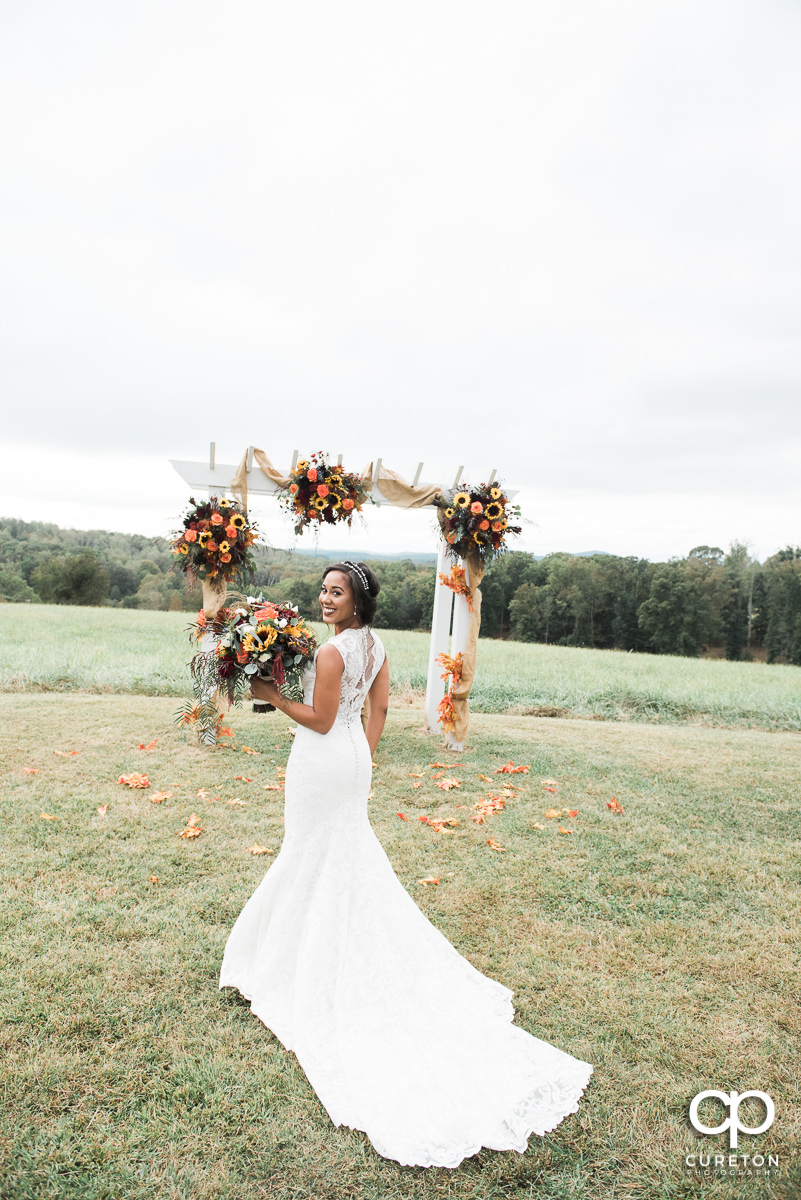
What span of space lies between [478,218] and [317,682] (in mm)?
8234

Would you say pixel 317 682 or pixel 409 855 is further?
pixel 409 855

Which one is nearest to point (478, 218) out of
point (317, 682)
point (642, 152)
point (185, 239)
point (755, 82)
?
point (642, 152)

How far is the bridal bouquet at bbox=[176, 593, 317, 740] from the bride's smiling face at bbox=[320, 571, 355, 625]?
0.15m

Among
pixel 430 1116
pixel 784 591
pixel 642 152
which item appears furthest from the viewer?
pixel 784 591

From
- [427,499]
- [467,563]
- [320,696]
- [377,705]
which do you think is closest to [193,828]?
[377,705]

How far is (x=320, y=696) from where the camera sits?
9.72 ft

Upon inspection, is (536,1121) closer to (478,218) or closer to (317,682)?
(317,682)

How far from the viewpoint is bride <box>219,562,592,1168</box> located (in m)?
2.53

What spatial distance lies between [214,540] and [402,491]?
255 centimetres

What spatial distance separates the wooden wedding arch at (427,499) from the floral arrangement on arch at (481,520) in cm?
24

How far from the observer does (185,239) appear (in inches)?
330

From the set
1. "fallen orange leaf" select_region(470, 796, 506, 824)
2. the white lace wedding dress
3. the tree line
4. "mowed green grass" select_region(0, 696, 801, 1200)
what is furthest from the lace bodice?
the tree line

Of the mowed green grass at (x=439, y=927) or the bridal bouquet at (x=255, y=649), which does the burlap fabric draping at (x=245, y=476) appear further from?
the bridal bouquet at (x=255, y=649)

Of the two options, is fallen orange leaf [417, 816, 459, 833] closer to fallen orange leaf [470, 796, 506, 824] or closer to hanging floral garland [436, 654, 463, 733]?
fallen orange leaf [470, 796, 506, 824]
